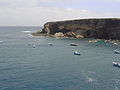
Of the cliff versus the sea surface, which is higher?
the cliff

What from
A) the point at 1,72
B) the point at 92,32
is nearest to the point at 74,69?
the point at 1,72

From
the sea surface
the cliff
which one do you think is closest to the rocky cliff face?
the cliff

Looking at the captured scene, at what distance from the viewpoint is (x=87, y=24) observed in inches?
7751

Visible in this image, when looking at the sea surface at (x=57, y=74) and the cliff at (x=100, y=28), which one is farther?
the cliff at (x=100, y=28)

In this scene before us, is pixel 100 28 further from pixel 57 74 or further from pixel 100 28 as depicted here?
pixel 57 74

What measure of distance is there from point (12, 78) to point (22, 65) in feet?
59.6

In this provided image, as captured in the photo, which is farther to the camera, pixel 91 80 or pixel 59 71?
pixel 59 71

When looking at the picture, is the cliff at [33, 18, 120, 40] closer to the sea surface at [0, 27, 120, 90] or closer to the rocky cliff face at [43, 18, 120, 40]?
the rocky cliff face at [43, 18, 120, 40]

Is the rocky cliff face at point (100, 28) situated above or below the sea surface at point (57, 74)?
above

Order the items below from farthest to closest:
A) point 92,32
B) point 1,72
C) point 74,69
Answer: point 92,32, point 74,69, point 1,72

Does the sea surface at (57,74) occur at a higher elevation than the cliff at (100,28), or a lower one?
lower

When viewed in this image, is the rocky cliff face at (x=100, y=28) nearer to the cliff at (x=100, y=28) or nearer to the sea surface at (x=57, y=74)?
the cliff at (x=100, y=28)

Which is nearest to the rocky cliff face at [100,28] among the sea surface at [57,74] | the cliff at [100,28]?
the cliff at [100,28]

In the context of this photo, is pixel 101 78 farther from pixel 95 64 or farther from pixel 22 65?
pixel 22 65
